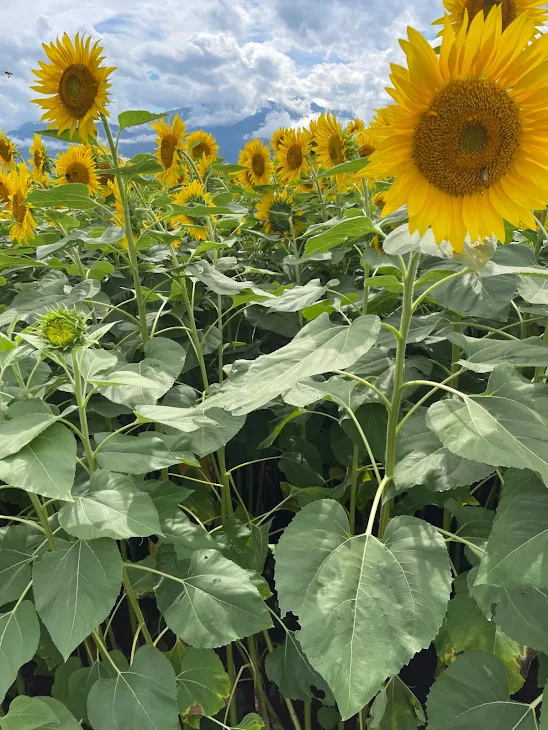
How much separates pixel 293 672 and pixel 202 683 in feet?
0.80

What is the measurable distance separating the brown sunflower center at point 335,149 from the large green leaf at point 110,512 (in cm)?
170

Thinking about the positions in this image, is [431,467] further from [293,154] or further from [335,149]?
[293,154]

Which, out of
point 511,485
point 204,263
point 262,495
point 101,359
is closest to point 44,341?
point 101,359

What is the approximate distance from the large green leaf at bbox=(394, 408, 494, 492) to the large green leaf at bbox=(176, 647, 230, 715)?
53cm

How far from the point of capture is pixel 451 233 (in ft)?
2.83

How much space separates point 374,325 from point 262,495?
1.25 m

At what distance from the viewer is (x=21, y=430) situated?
2.89 ft

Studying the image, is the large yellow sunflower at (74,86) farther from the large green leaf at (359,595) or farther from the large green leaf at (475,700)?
the large green leaf at (475,700)

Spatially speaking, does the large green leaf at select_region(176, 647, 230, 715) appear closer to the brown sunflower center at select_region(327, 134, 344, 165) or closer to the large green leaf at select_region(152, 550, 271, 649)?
the large green leaf at select_region(152, 550, 271, 649)

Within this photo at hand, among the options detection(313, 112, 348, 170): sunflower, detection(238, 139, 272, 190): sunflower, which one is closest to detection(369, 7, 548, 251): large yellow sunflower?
detection(313, 112, 348, 170): sunflower

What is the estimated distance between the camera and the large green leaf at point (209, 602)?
→ 0.96 m

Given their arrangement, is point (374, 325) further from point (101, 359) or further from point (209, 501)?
point (209, 501)

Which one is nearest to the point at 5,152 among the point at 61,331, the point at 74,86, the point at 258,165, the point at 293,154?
the point at 258,165

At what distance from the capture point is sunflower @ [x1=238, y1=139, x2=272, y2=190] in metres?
3.03
